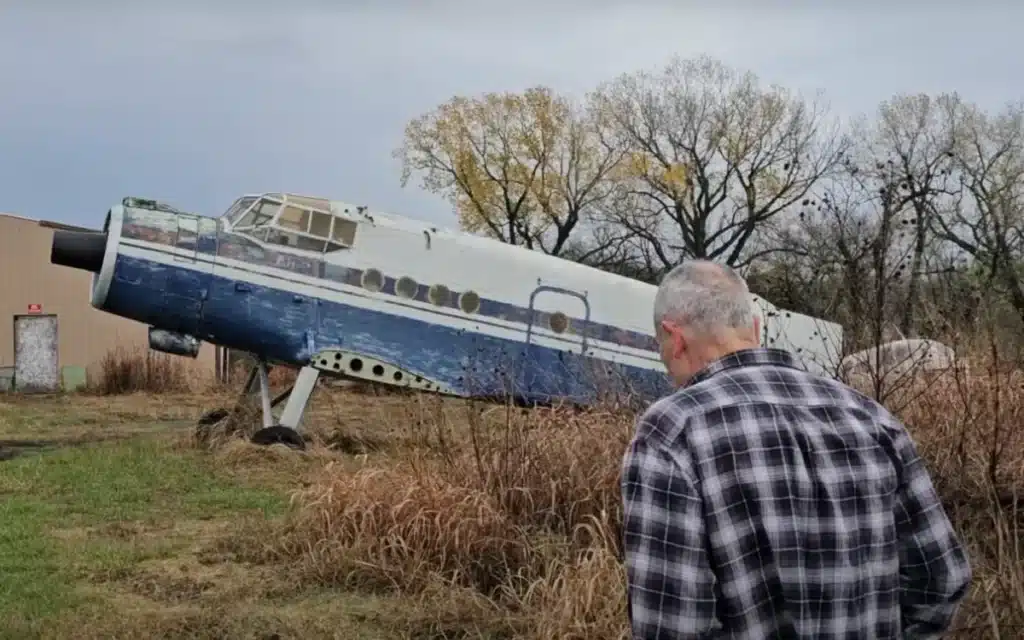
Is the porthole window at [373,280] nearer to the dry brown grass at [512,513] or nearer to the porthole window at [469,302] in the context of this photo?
the porthole window at [469,302]

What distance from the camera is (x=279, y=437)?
39.1 feet

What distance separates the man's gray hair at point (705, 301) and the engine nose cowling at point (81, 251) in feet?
35.5

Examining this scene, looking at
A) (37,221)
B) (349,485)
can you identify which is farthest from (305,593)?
(37,221)

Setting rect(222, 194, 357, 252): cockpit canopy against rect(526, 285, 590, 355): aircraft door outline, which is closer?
rect(222, 194, 357, 252): cockpit canopy

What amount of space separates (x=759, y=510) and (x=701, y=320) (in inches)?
15.7

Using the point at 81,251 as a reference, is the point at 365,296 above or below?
below

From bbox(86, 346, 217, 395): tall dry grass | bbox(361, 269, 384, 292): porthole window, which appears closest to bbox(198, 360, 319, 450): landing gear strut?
bbox(361, 269, 384, 292): porthole window

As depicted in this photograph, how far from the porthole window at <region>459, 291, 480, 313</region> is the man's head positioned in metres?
10.5

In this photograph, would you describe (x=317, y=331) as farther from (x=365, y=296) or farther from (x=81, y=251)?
(x=81, y=251)

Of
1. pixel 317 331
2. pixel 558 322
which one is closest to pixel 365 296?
pixel 317 331

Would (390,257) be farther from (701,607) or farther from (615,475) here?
(701,607)

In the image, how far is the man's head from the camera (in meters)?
2.13

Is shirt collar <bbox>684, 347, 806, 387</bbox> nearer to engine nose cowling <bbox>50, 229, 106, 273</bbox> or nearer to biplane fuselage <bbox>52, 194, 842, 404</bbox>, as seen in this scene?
biplane fuselage <bbox>52, 194, 842, 404</bbox>

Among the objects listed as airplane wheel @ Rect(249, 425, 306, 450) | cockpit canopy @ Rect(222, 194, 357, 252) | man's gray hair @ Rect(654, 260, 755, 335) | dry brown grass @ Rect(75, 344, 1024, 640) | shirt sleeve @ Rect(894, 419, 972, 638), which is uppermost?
cockpit canopy @ Rect(222, 194, 357, 252)
